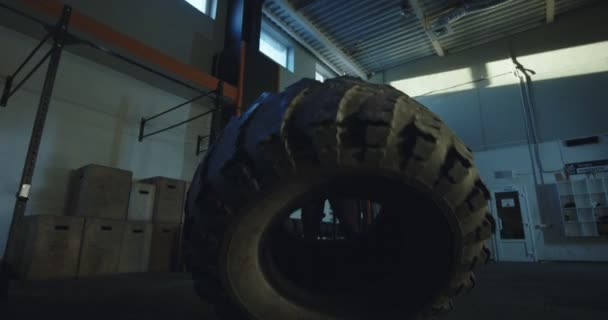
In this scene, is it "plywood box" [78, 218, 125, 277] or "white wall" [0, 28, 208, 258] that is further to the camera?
"white wall" [0, 28, 208, 258]

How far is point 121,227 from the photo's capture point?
276cm

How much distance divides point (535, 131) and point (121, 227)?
6447 millimetres

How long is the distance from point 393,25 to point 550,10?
266 centimetres

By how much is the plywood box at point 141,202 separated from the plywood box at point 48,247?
497 millimetres

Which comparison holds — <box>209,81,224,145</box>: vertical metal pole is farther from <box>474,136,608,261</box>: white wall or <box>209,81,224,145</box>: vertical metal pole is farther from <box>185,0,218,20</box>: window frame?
<box>474,136,608,261</box>: white wall

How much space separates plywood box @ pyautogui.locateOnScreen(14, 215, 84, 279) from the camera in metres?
2.24

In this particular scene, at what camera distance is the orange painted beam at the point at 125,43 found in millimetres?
2271

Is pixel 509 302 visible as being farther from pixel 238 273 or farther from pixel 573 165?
pixel 573 165

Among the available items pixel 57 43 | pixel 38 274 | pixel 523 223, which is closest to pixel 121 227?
pixel 38 274

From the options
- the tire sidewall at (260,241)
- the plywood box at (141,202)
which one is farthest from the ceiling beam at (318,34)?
the tire sidewall at (260,241)

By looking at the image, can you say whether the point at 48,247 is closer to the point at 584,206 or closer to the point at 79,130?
the point at 79,130

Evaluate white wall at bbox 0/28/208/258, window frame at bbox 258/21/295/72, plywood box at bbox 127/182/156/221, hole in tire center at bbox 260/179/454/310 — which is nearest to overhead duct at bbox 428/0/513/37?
window frame at bbox 258/21/295/72

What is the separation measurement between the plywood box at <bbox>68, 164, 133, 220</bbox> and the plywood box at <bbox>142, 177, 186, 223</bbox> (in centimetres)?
30

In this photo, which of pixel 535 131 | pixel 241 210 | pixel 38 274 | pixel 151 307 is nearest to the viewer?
pixel 241 210
